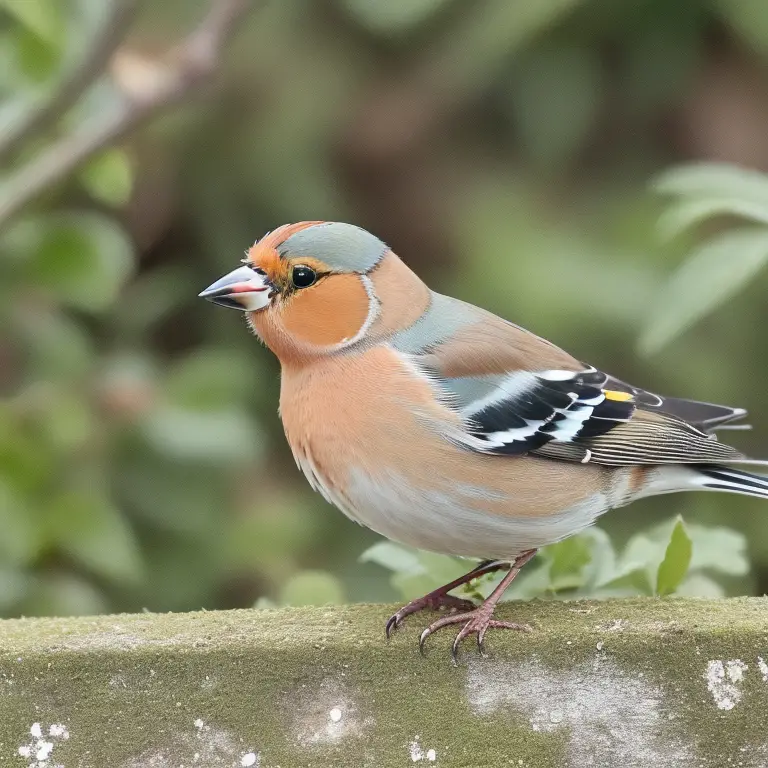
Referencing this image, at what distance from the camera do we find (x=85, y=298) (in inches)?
134

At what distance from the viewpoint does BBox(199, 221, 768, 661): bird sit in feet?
7.83

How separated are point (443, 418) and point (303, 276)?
46 centimetres

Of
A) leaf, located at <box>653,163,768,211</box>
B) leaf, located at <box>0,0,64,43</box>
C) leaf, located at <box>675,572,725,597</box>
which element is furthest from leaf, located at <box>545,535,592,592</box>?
leaf, located at <box>0,0,64,43</box>

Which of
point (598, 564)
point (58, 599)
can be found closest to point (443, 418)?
point (598, 564)

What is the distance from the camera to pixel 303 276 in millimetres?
2627

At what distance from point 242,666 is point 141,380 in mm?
1926

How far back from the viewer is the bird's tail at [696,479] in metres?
2.75

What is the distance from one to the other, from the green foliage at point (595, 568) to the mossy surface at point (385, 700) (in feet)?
0.74

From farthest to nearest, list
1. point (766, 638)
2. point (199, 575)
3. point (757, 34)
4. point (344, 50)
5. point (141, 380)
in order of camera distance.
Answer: point (344, 50) < point (757, 34) < point (199, 575) < point (141, 380) < point (766, 638)

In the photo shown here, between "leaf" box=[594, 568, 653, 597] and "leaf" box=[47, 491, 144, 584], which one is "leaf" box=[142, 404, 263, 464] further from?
"leaf" box=[594, 568, 653, 597]

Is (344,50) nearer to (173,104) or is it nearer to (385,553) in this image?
(173,104)

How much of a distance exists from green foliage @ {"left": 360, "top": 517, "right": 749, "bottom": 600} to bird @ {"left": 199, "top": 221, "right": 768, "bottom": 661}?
0.05 m

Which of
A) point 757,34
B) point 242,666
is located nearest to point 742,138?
point 757,34

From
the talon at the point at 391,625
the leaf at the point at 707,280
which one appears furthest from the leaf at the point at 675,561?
the talon at the point at 391,625
